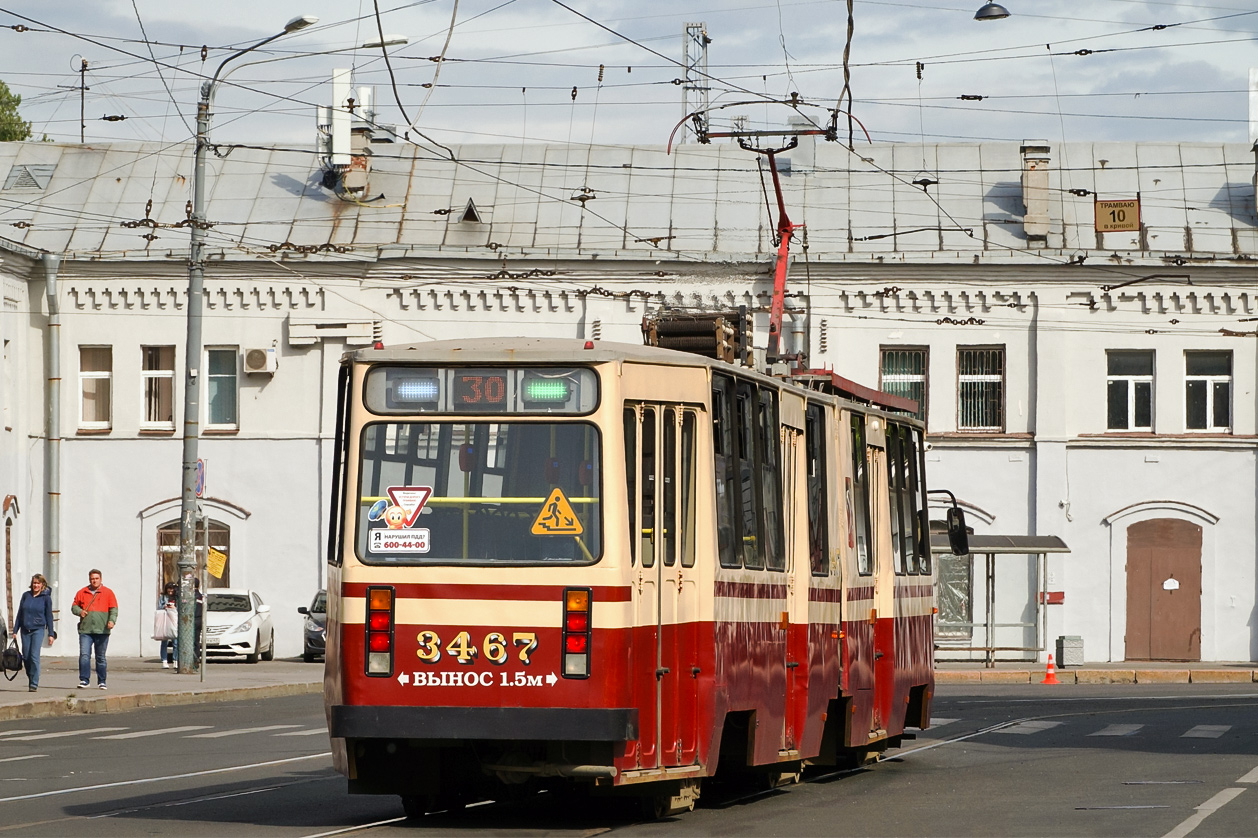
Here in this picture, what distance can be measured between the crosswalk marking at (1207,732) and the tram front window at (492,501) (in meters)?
11.0

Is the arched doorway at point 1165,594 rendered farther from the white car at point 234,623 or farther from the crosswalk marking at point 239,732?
the crosswalk marking at point 239,732

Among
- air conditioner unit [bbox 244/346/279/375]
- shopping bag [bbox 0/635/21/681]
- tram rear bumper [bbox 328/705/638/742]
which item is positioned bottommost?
shopping bag [bbox 0/635/21/681]

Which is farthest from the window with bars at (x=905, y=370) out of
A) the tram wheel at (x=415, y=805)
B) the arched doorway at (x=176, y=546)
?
the tram wheel at (x=415, y=805)

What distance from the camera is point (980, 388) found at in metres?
38.9

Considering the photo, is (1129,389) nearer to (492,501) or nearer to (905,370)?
(905,370)

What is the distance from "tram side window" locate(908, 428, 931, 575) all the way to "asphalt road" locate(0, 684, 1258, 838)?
5.71 feet

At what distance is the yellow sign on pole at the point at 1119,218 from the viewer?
129 ft

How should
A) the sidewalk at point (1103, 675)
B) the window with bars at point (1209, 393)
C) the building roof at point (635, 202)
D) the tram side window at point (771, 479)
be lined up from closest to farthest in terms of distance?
the tram side window at point (771, 479), the sidewalk at point (1103, 675), the window with bars at point (1209, 393), the building roof at point (635, 202)

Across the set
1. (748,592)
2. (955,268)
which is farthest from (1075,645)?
(748,592)

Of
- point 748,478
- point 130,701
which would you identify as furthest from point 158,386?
point 748,478

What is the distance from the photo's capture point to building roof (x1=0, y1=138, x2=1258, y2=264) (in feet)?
129

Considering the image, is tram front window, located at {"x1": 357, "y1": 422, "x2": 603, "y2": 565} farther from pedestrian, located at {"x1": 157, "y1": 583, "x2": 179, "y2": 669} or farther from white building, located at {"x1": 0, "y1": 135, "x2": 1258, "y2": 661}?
white building, located at {"x1": 0, "y1": 135, "x2": 1258, "y2": 661}

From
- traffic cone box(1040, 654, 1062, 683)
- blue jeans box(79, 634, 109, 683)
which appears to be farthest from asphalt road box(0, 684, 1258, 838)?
traffic cone box(1040, 654, 1062, 683)

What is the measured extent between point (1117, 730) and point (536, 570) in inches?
468
